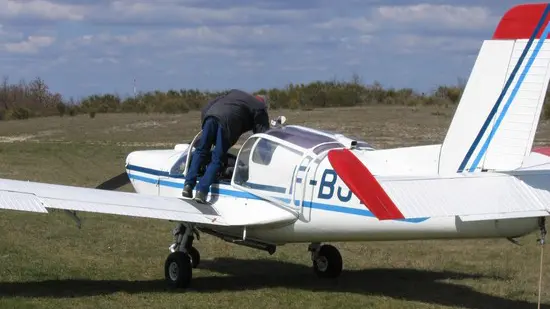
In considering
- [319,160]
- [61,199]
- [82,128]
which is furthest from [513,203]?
[82,128]

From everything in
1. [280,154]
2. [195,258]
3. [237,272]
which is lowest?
[237,272]

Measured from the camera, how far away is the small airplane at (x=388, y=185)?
299 inches

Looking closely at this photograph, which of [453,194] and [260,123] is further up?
[260,123]

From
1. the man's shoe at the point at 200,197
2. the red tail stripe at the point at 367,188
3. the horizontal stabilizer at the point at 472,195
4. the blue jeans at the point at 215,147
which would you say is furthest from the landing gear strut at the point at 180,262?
the horizontal stabilizer at the point at 472,195

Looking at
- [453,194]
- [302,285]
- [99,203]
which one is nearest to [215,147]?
[99,203]

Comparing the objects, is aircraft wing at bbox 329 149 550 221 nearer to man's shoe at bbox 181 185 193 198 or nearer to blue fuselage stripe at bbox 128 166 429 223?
blue fuselage stripe at bbox 128 166 429 223

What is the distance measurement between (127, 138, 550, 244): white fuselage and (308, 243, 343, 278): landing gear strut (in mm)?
1167

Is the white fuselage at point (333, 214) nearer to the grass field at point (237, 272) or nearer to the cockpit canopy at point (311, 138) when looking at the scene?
the cockpit canopy at point (311, 138)

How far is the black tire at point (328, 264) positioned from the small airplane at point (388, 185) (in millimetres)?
14

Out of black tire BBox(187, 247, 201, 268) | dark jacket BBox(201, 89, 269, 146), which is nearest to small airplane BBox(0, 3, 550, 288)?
dark jacket BBox(201, 89, 269, 146)

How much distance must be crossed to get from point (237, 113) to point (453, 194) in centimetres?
338

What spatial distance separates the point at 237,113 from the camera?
10.3 m

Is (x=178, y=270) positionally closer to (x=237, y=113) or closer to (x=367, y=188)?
(x=237, y=113)

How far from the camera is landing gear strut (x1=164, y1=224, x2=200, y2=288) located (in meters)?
9.84
